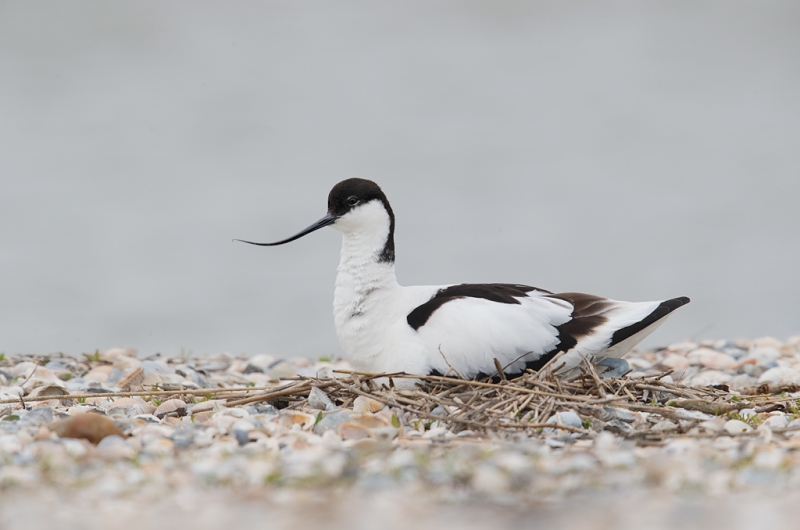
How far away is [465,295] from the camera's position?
16.8 feet

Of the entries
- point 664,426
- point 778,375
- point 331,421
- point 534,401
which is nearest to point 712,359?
point 778,375

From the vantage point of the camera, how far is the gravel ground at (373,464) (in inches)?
104

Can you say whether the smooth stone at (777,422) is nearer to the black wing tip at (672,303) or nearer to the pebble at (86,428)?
the black wing tip at (672,303)

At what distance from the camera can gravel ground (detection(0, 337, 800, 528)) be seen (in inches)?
104

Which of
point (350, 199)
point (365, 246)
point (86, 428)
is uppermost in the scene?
point (350, 199)

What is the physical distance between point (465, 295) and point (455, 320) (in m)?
0.26

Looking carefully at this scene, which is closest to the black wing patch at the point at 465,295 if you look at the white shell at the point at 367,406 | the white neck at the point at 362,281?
the white neck at the point at 362,281

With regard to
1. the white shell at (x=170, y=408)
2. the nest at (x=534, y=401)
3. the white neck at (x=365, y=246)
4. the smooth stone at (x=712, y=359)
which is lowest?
the white shell at (x=170, y=408)

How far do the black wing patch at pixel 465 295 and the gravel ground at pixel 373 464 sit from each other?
663 millimetres

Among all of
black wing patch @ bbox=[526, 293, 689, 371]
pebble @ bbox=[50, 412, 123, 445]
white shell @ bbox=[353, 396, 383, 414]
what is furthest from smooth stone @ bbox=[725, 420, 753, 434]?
pebble @ bbox=[50, 412, 123, 445]

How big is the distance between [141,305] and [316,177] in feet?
15.6

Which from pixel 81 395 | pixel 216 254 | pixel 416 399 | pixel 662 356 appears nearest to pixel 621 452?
pixel 416 399

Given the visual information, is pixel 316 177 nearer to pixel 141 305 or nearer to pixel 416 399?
pixel 141 305

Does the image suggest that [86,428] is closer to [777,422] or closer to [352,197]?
[352,197]
